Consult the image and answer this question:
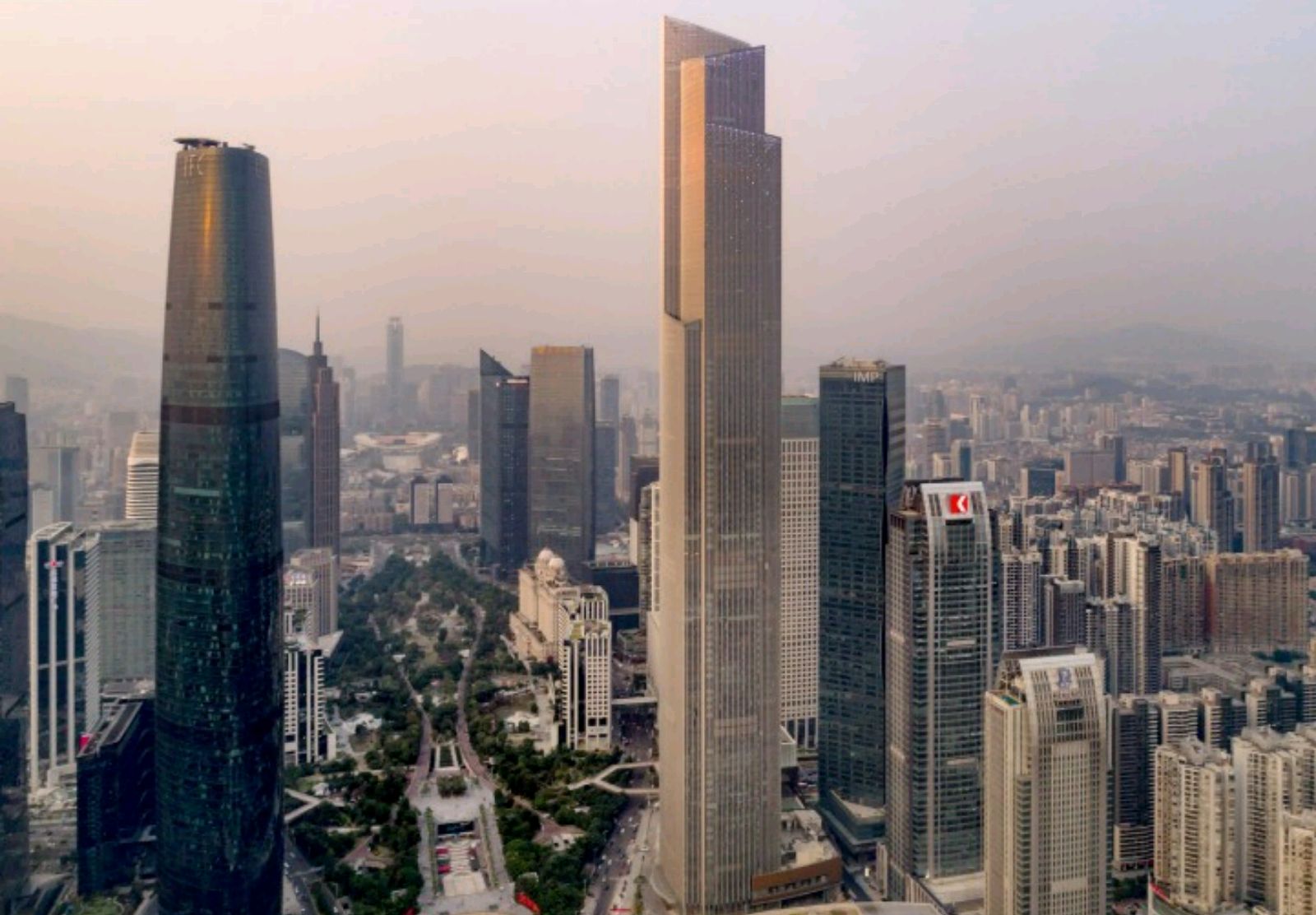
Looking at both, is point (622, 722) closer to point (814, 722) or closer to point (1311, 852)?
point (814, 722)

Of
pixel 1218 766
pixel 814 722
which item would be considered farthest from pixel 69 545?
pixel 1218 766

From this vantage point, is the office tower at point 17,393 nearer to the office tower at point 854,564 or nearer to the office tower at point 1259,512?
the office tower at point 854,564

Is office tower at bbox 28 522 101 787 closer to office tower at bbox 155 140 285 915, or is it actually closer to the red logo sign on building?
office tower at bbox 155 140 285 915

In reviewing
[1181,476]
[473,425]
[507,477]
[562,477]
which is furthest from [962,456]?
[507,477]

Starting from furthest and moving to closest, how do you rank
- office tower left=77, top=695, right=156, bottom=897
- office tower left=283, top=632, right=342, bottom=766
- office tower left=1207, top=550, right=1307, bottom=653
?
office tower left=1207, top=550, right=1307, bottom=653 → office tower left=283, top=632, right=342, bottom=766 → office tower left=77, top=695, right=156, bottom=897

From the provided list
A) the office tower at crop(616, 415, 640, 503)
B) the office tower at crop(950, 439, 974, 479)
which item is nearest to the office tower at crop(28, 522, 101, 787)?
the office tower at crop(616, 415, 640, 503)

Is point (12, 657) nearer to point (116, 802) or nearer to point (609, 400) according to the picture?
point (116, 802)
